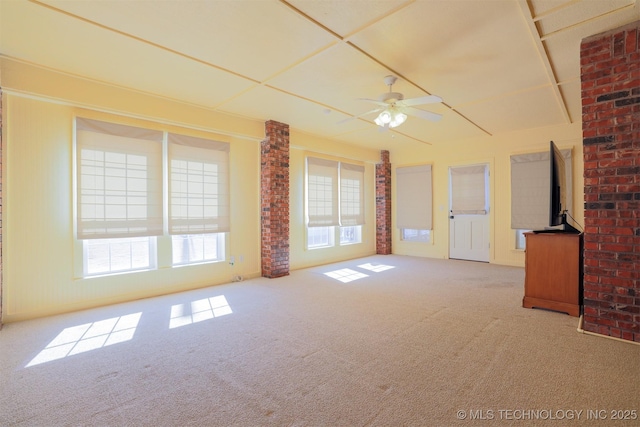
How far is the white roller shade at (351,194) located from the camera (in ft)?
23.2

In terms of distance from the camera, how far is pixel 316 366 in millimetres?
2254

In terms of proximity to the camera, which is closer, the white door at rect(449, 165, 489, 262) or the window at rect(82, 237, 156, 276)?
the window at rect(82, 237, 156, 276)

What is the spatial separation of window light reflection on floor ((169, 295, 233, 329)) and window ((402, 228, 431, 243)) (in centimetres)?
531

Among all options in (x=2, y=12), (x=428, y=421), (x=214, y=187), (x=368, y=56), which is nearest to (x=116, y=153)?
(x=214, y=187)

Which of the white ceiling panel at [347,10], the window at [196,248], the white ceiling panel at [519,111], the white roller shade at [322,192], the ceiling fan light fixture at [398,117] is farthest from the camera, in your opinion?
the white roller shade at [322,192]

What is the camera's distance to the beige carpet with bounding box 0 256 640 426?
5.69 ft

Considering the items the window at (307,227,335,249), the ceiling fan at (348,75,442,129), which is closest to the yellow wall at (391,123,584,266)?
the window at (307,227,335,249)

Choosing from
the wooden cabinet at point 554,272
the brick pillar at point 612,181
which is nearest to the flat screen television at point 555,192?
the wooden cabinet at point 554,272

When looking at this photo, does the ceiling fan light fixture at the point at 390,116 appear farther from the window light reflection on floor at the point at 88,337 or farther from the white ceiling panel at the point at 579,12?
the window light reflection on floor at the point at 88,337

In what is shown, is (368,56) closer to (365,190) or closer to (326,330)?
(326,330)

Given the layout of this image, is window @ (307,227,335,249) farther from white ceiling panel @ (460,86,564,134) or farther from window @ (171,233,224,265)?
white ceiling panel @ (460,86,564,134)

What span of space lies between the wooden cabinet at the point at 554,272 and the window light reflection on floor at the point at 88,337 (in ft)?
14.2

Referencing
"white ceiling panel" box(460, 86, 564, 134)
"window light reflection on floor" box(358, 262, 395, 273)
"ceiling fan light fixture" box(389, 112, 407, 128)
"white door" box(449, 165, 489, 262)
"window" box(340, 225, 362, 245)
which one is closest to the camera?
"ceiling fan light fixture" box(389, 112, 407, 128)

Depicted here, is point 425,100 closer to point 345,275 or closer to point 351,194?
point 345,275
